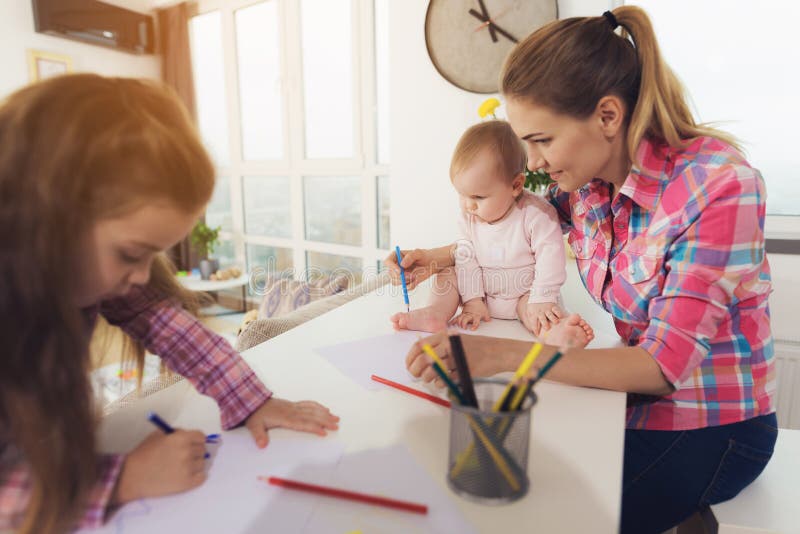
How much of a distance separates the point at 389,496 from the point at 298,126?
3.37 m

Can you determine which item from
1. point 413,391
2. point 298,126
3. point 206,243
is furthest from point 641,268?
point 206,243

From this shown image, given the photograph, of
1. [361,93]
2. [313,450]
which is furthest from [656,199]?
[361,93]

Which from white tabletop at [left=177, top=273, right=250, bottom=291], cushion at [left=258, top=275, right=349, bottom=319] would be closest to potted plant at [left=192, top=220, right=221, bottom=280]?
white tabletop at [left=177, top=273, right=250, bottom=291]

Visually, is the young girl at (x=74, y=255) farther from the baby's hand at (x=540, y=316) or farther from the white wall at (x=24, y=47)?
the white wall at (x=24, y=47)

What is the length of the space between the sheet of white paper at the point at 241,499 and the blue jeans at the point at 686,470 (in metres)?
0.60

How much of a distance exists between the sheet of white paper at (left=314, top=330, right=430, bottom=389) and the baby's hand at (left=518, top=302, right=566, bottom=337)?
231 millimetres

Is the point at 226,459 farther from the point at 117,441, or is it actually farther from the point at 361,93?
the point at 361,93

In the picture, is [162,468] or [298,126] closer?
[162,468]

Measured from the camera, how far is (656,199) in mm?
871

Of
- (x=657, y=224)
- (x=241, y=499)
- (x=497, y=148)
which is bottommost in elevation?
(x=241, y=499)

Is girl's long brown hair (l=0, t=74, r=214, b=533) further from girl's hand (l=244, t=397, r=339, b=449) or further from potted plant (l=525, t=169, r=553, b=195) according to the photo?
potted plant (l=525, t=169, r=553, b=195)

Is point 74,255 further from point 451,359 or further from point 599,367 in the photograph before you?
point 599,367

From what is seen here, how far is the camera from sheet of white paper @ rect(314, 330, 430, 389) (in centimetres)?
77

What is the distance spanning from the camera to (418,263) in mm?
1263
